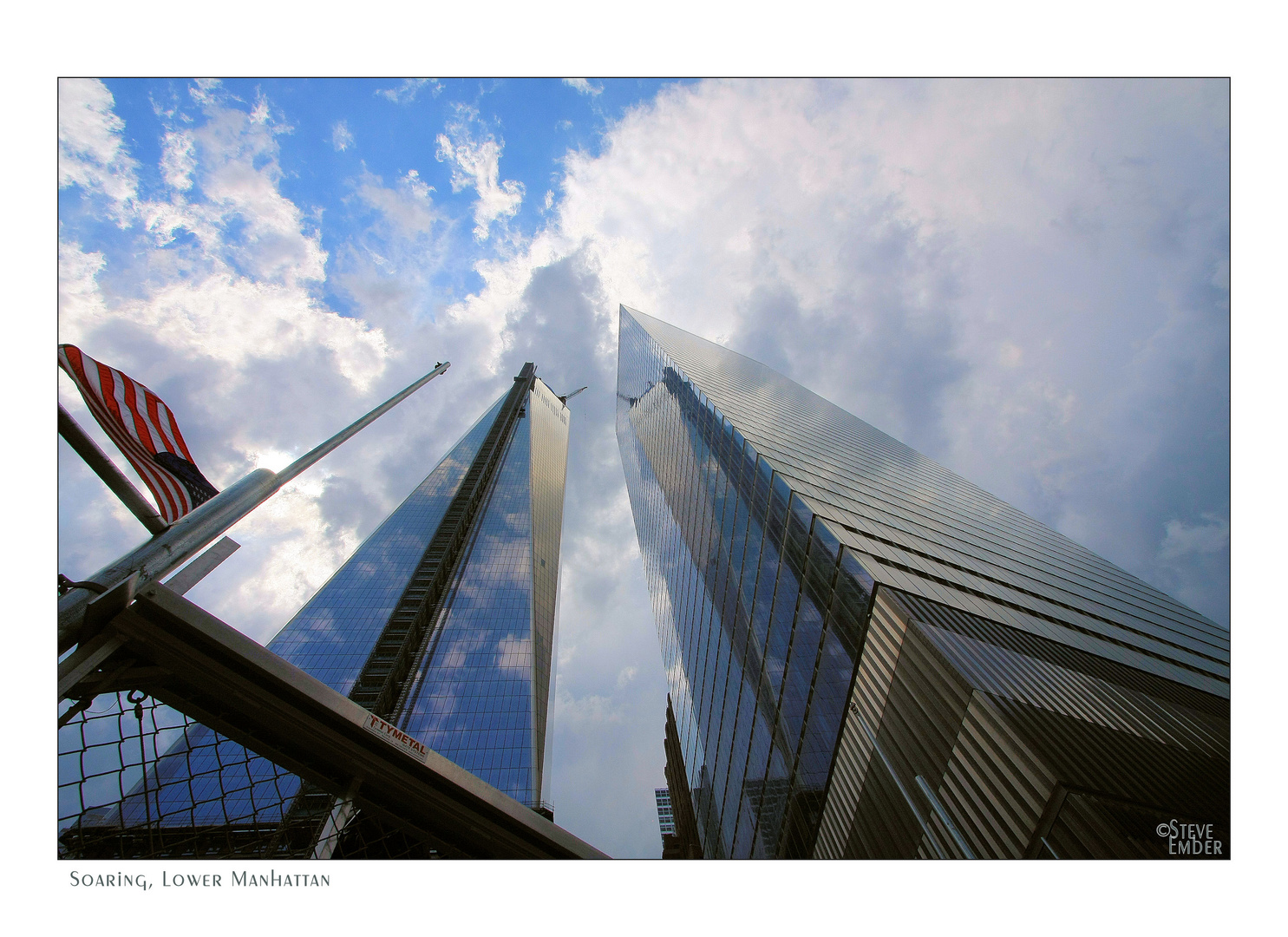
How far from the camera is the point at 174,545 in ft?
12.9

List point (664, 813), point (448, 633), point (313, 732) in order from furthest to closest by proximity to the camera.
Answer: point (664, 813) < point (448, 633) < point (313, 732)

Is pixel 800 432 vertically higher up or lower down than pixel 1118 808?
higher up

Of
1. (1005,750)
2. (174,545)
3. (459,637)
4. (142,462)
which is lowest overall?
(459,637)

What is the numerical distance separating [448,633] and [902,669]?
232 ft

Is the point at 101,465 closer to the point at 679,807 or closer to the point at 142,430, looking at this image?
the point at 142,430

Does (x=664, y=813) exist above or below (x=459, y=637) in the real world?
below

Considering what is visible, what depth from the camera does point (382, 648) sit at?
222 ft

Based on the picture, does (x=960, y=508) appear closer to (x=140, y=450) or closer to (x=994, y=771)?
(x=994, y=771)

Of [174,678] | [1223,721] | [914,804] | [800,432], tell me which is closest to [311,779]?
[174,678]

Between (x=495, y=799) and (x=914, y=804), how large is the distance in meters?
12.7

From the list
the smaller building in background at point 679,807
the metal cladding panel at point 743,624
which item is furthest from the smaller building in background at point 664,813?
the metal cladding panel at point 743,624

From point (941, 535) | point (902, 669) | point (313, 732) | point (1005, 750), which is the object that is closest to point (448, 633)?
point (941, 535)

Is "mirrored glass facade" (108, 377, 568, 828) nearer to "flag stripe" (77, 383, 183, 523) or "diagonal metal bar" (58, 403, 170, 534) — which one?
"flag stripe" (77, 383, 183, 523)

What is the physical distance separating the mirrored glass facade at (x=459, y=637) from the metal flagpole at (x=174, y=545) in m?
40.6
